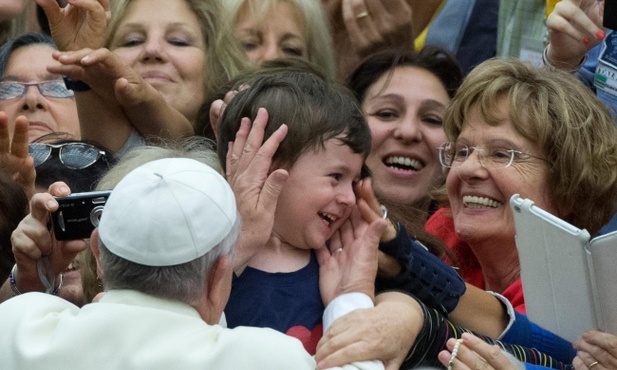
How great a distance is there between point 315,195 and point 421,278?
376 mm

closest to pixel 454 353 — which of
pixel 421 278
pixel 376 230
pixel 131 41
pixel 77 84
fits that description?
pixel 421 278

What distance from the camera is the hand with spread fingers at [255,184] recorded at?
3535 mm

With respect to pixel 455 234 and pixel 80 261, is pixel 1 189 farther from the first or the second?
pixel 455 234

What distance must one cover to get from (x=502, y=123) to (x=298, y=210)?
1.05 m

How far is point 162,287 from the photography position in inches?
116

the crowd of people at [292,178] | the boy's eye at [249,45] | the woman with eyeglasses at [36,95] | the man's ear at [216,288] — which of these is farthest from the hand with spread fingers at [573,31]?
the man's ear at [216,288]

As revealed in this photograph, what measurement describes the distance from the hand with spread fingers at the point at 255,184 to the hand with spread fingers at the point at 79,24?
127cm

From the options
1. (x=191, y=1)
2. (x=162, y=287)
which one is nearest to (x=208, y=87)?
(x=191, y=1)

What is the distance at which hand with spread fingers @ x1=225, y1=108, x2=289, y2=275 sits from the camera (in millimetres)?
3535

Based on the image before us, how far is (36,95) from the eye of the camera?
5.31m

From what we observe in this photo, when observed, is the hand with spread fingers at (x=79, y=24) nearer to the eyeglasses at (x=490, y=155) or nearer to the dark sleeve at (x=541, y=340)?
the eyeglasses at (x=490, y=155)

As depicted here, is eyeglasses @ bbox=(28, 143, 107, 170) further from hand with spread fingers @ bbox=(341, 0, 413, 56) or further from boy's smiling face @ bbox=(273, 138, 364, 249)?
hand with spread fingers @ bbox=(341, 0, 413, 56)

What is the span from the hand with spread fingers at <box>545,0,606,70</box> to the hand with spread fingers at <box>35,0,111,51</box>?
165 centimetres

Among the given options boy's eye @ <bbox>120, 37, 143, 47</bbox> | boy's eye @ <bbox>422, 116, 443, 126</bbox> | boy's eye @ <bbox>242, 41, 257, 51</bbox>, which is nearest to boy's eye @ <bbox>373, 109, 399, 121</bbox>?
boy's eye @ <bbox>422, 116, 443, 126</bbox>
